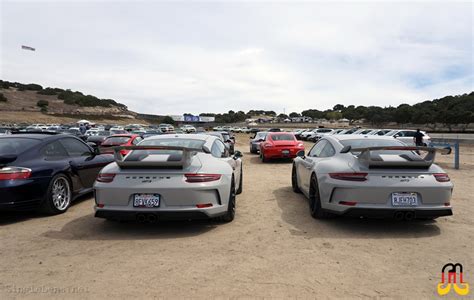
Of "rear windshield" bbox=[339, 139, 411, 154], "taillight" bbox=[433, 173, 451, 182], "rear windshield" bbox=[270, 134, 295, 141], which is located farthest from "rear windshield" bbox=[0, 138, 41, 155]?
"rear windshield" bbox=[270, 134, 295, 141]

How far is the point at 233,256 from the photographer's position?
4.02 m

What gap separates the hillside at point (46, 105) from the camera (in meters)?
77.7

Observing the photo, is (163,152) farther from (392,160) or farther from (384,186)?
(392,160)

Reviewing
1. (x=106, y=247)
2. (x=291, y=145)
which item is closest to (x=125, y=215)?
(x=106, y=247)

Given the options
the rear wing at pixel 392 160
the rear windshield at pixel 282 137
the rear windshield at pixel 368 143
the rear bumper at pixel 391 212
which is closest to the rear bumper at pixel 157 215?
the rear bumper at pixel 391 212

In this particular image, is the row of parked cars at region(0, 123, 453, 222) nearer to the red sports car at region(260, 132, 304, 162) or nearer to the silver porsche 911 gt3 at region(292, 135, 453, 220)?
the silver porsche 911 gt3 at region(292, 135, 453, 220)

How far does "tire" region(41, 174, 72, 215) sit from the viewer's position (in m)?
5.68

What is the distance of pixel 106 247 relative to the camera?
14.3 ft

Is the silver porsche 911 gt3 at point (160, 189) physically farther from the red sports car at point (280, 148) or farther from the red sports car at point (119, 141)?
the red sports car at point (280, 148)

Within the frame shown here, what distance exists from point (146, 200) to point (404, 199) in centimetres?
345

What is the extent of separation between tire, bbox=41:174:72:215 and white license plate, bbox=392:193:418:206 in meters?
5.24

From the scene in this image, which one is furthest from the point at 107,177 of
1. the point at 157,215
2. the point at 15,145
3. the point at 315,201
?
the point at 315,201

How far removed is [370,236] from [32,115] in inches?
3389

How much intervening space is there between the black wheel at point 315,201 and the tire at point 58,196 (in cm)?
425
